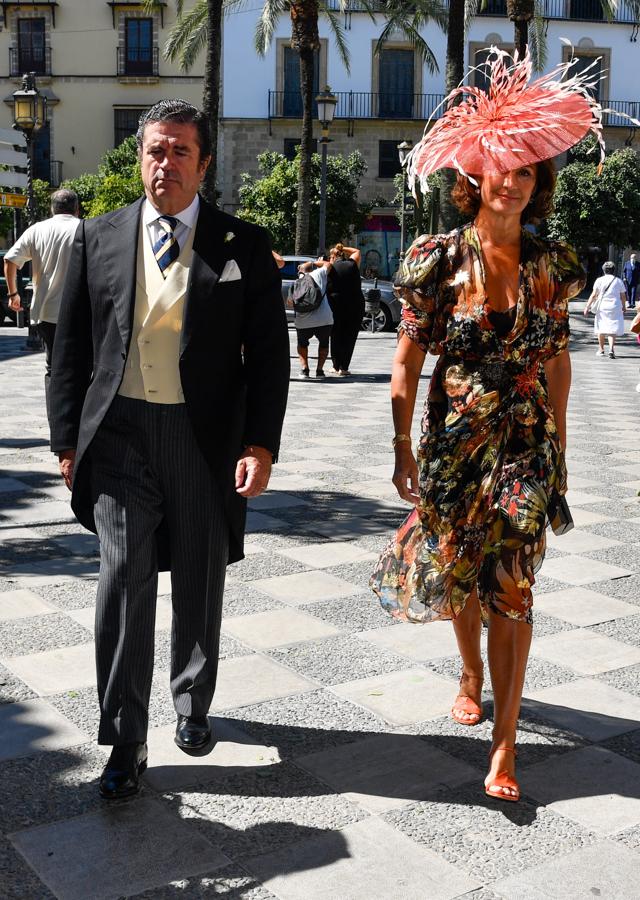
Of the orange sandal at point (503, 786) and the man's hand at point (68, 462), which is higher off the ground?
the man's hand at point (68, 462)

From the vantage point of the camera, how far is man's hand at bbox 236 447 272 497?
3.30m

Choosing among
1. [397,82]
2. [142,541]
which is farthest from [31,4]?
[142,541]

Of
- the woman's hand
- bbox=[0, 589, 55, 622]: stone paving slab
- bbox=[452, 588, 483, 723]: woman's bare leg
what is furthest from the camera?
bbox=[0, 589, 55, 622]: stone paving slab

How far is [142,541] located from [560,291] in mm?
1376

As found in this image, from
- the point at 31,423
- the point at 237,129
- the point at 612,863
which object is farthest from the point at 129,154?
the point at 612,863

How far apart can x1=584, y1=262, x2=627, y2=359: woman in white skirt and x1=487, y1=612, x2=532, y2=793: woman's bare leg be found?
17.5 m

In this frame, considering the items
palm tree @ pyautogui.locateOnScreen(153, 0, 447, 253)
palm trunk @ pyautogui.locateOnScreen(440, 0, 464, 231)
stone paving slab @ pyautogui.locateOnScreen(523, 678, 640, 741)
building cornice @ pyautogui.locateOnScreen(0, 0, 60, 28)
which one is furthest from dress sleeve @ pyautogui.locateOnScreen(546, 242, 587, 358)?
building cornice @ pyautogui.locateOnScreen(0, 0, 60, 28)

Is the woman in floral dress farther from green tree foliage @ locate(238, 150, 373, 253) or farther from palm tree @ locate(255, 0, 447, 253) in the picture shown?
green tree foliage @ locate(238, 150, 373, 253)

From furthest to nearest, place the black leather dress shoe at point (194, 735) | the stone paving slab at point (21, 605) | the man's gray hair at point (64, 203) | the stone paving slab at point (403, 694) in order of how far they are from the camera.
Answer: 1. the man's gray hair at point (64, 203)
2. the stone paving slab at point (21, 605)
3. the stone paving slab at point (403, 694)
4. the black leather dress shoe at point (194, 735)

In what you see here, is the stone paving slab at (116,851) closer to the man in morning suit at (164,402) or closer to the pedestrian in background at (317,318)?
the man in morning suit at (164,402)

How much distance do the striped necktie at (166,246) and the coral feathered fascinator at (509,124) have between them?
0.77 meters

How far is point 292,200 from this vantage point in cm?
3606

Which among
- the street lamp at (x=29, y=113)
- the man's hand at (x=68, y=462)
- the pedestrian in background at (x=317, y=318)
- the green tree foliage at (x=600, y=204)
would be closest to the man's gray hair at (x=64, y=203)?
the pedestrian in background at (x=317, y=318)

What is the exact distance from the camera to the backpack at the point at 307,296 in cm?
1408
